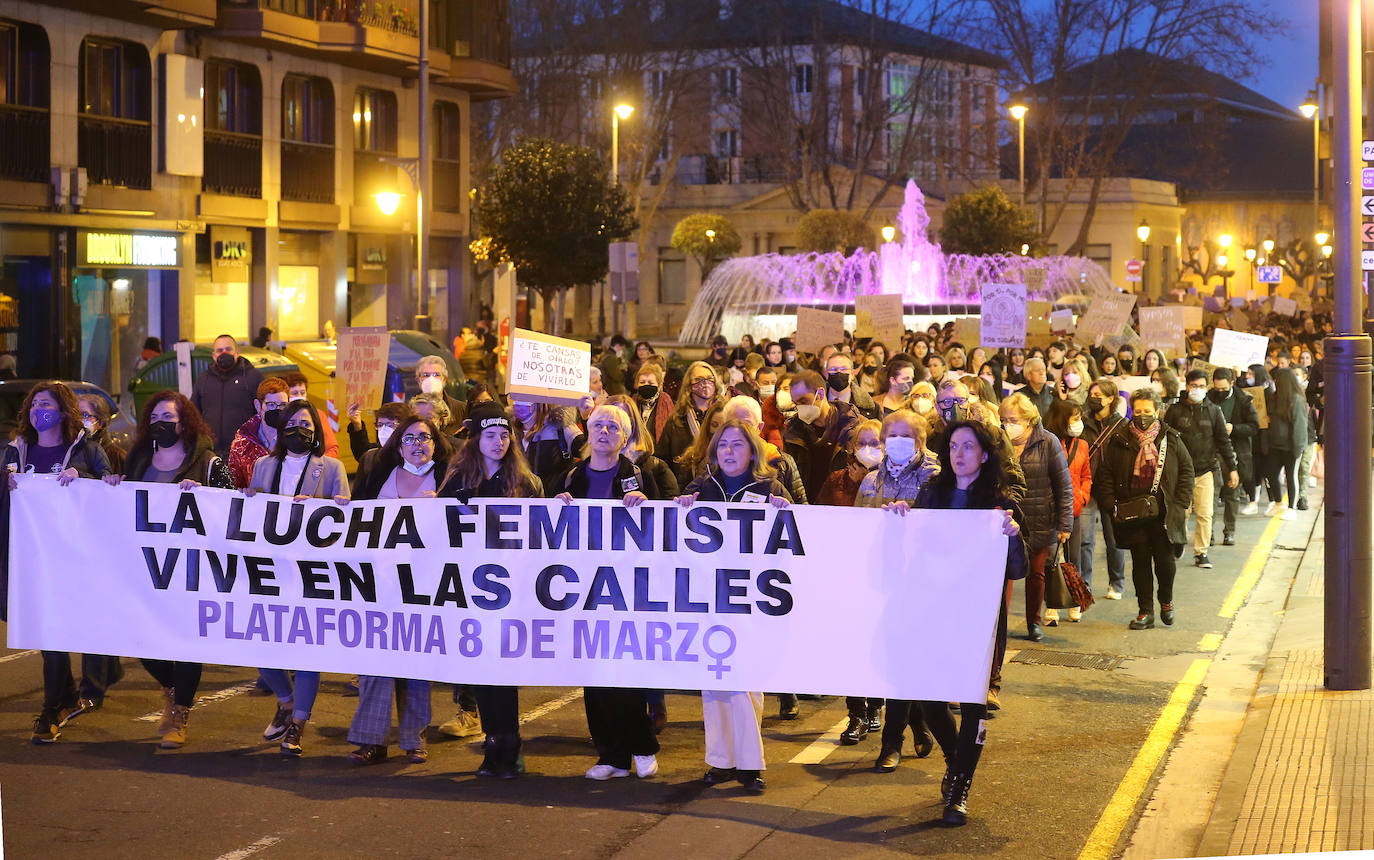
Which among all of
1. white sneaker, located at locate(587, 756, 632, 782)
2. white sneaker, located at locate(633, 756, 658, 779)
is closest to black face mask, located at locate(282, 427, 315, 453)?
white sneaker, located at locate(587, 756, 632, 782)

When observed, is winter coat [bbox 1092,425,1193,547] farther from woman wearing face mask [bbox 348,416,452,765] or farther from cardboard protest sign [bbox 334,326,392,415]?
cardboard protest sign [bbox 334,326,392,415]

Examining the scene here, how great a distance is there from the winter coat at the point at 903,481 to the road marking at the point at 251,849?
3055mm

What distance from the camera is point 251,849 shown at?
6824mm

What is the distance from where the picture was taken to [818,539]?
302 inches

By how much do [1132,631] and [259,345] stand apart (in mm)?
15514

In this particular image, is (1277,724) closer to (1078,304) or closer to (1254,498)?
(1254,498)

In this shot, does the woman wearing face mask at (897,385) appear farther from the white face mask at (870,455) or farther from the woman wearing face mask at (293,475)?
the woman wearing face mask at (293,475)

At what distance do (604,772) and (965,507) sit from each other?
2.00m

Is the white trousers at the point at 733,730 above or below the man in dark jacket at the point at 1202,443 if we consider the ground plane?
below

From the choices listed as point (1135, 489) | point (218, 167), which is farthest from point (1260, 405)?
point (218, 167)

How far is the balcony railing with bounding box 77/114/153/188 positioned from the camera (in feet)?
93.8

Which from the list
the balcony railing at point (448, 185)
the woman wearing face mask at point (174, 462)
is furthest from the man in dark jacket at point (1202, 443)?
the balcony railing at point (448, 185)

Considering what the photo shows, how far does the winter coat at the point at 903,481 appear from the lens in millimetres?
8281

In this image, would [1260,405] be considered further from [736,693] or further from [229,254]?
[229,254]
